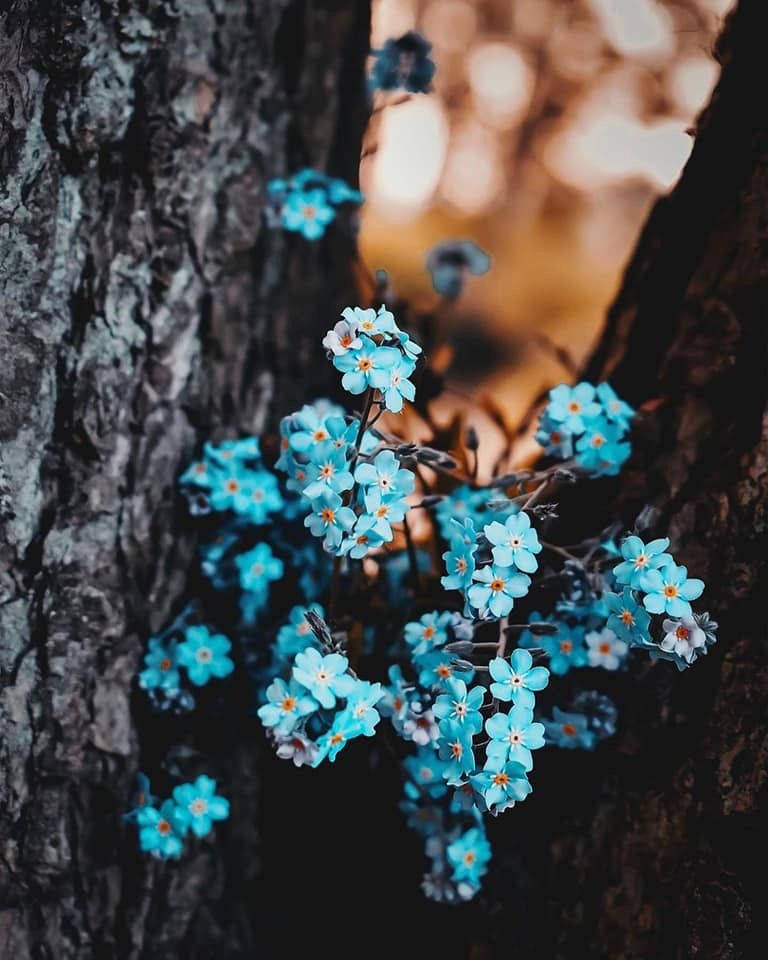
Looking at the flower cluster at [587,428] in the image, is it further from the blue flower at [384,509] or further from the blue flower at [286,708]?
the blue flower at [286,708]

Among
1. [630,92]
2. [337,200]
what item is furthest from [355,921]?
[630,92]

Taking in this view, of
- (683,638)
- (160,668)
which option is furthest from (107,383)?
(683,638)

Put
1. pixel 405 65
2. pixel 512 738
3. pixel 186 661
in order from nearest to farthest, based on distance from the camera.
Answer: pixel 512 738
pixel 186 661
pixel 405 65

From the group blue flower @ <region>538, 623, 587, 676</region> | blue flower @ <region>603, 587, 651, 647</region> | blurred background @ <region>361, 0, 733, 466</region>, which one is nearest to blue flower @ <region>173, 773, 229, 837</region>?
blue flower @ <region>538, 623, 587, 676</region>

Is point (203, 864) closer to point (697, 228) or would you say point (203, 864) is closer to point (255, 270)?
point (255, 270)

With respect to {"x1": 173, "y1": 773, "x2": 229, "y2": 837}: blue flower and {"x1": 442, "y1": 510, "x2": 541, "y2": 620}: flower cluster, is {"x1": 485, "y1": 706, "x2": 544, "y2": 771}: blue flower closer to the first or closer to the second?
{"x1": 442, "y1": 510, "x2": 541, "y2": 620}: flower cluster

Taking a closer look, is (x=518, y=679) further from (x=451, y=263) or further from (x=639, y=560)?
(x=451, y=263)
